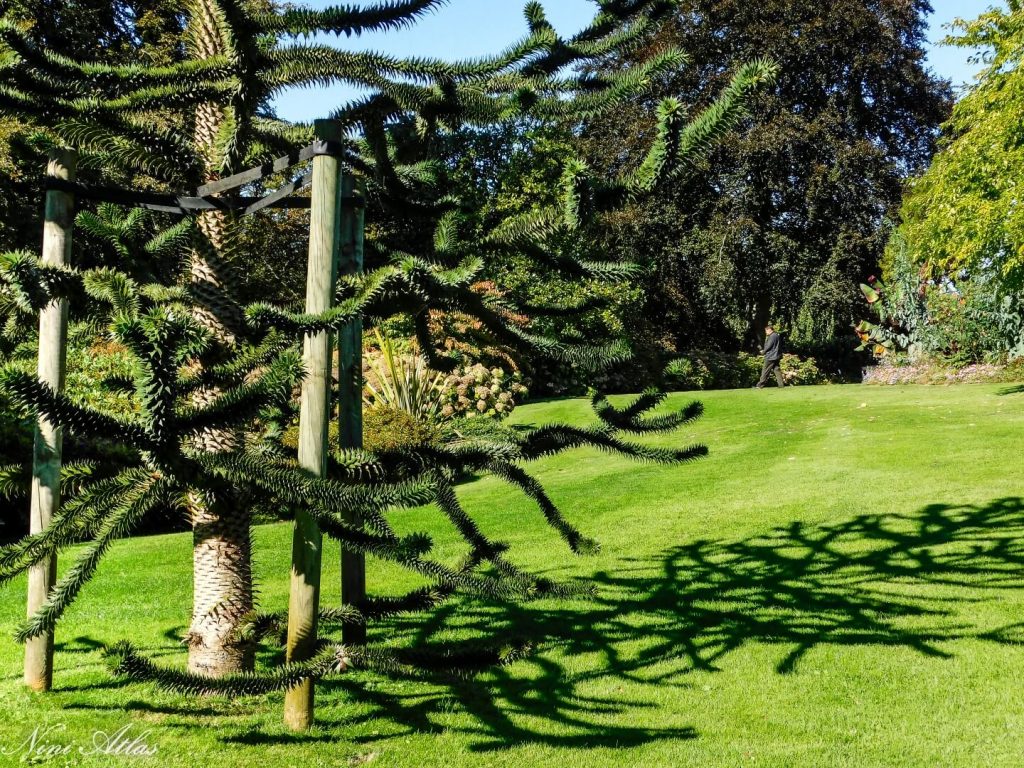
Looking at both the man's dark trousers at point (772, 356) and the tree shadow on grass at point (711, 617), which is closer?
the tree shadow on grass at point (711, 617)

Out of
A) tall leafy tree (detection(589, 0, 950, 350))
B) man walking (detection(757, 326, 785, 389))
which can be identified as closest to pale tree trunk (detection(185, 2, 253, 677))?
man walking (detection(757, 326, 785, 389))

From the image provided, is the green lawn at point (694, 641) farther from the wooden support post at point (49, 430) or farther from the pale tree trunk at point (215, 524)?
the pale tree trunk at point (215, 524)

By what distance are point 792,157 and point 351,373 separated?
27830mm

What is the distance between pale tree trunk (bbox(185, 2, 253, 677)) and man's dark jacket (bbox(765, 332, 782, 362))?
778 inches

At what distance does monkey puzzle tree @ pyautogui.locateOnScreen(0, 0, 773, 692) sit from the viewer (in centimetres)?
332

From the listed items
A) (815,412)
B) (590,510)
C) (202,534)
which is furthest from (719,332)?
(202,534)

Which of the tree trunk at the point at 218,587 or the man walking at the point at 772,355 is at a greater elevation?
the man walking at the point at 772,355

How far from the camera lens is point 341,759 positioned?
399cm

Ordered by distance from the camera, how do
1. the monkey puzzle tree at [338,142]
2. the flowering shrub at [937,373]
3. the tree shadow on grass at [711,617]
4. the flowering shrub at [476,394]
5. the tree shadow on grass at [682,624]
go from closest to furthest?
the monkey puzzle tree at [338,142] < the tree shadow on grass at [682,624] < the tree shadow on grass at [711,617] < the flowering shrub at [476,394] < the flowering shrub at [937,373]

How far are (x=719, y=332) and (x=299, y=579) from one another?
33.4 m

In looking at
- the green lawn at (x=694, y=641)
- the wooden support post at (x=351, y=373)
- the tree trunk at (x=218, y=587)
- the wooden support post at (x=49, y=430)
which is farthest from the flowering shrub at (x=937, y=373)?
the wooden support post at (x=49, y=430)

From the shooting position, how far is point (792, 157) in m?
28.9

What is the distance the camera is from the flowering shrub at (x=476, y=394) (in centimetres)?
1638

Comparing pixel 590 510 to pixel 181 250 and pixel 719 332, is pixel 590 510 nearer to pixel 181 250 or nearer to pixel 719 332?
pixel 181 250
